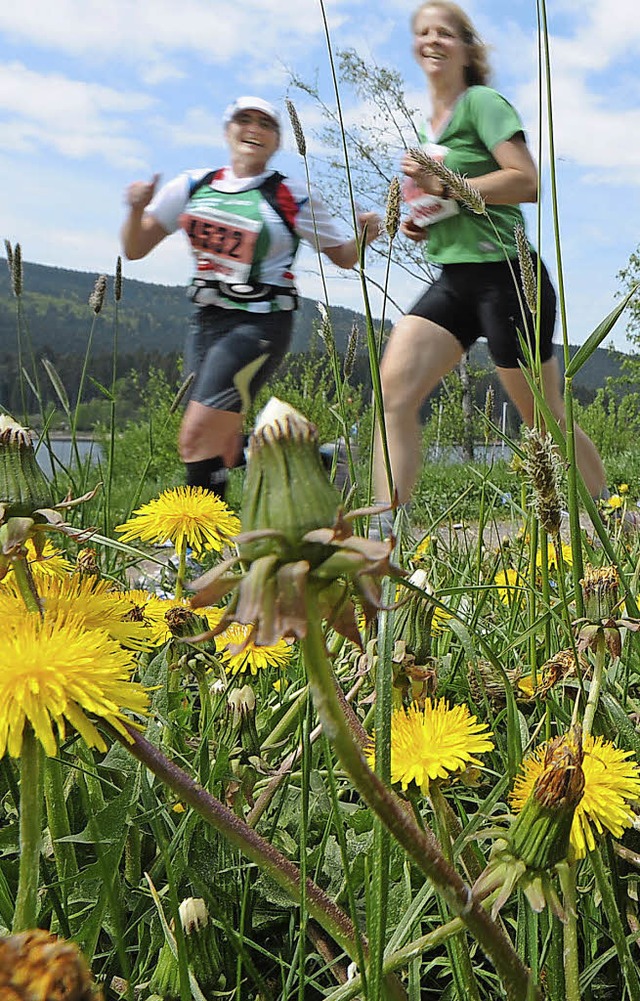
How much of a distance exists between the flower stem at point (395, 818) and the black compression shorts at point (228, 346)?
281cm

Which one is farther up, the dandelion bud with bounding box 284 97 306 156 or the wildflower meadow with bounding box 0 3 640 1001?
the dandelion bud with bounding box 284 97 306 156

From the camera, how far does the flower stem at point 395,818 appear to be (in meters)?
0.34

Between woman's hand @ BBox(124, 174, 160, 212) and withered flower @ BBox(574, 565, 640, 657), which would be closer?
withered flower @ BBox(574, 565, 640, 657)

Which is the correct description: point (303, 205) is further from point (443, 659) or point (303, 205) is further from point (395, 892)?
point (395, 892)

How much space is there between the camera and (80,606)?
22.6 inches

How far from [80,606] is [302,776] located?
0.22 meters

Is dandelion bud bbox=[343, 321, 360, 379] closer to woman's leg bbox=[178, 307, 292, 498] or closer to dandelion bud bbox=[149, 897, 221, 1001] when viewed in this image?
dandelion bud bbox=[149, 897, 221, 1001]

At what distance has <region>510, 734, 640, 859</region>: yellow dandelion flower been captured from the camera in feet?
1.95

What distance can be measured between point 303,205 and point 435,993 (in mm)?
3151

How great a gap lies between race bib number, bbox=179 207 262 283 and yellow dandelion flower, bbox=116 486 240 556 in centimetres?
232

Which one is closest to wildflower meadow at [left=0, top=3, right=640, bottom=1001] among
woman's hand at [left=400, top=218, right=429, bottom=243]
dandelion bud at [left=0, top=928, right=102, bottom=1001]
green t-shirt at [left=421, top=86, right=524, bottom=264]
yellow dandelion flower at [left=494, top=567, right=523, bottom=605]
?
dandelion bud at [left=0, top=928, right=102, bottom=1001]

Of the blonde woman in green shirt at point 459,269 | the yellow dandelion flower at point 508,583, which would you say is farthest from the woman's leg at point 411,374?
the yellow dandelion flower at point 508,583

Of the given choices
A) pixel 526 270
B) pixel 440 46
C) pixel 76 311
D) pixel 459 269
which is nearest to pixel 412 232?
pixel 459 269

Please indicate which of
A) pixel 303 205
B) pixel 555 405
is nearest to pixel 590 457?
pixel 555 405
